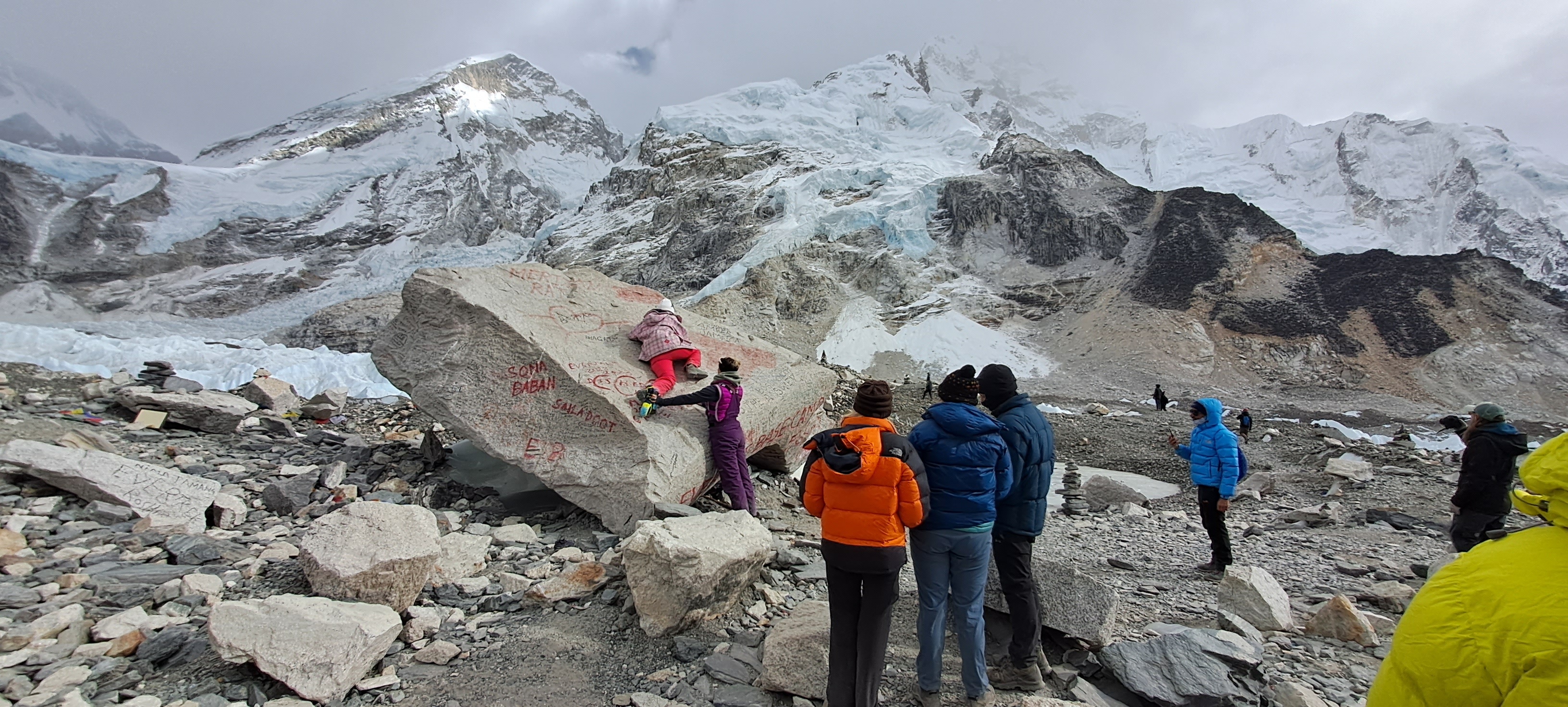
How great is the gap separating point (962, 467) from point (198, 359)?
1541cm

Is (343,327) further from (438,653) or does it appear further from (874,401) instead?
(874,401)

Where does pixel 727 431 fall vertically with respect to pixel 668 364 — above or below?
below

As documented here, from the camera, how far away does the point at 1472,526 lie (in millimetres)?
4914

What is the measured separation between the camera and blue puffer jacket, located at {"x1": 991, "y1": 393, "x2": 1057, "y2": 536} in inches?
141

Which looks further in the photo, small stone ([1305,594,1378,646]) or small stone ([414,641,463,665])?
small stone ([1305,594,1378,646])

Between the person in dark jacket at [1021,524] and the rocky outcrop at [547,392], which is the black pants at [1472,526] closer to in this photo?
the person in dark jacket at [1021,524]

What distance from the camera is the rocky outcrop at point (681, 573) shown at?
3615 millimetres

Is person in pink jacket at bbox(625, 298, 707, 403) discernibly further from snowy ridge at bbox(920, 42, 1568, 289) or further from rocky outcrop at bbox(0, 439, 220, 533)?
snowy ridge at bbox(920, 42, 1568, 289)

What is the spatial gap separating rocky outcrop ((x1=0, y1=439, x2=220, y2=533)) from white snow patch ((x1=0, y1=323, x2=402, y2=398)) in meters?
3.93

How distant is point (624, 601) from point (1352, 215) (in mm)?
92160

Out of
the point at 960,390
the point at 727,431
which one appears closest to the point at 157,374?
the point at 727,431

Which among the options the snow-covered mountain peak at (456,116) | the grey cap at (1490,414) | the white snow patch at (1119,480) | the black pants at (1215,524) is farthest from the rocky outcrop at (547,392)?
the snow-covered mountain peak at (456,116)

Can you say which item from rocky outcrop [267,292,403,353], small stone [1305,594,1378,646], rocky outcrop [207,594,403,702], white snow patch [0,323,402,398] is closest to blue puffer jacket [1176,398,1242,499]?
small stone [1305,594,1378,646]

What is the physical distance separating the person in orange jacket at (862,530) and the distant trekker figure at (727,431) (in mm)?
2587
